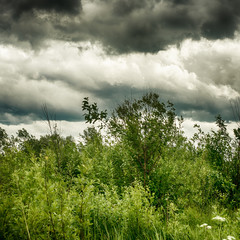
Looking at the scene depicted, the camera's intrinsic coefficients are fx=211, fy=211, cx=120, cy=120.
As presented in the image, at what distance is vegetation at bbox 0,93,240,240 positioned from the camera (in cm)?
334

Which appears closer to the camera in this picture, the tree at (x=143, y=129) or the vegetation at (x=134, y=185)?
the vegetation at (x=134, y=185)

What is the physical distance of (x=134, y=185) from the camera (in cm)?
498

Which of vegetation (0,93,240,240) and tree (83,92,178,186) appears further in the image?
tree (83,92,178,186)

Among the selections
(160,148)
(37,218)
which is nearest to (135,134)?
(160,148)

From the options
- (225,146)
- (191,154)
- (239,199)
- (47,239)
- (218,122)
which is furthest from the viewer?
(191,154)

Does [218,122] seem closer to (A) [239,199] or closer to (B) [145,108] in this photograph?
(A) [239,199]

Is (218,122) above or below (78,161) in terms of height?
above

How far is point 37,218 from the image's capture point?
305 cm

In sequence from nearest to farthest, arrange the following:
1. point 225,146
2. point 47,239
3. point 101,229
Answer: point 47,239 < point 101,229 < point 225,146

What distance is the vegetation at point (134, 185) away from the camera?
3.34 m

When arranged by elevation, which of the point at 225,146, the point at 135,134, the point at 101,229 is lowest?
the point at 101,229

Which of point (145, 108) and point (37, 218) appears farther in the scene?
point (145, 108)

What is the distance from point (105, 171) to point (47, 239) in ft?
11.6

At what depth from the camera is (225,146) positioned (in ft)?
27.0
